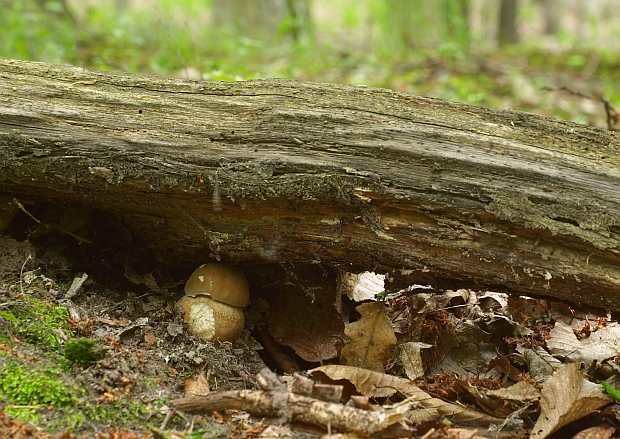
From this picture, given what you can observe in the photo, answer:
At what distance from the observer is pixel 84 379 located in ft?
7.13

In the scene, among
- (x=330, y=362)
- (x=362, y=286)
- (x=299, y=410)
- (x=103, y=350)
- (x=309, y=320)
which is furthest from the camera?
(x=362, y=286)

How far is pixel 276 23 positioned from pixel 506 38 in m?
6.33

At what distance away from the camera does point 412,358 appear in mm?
2879

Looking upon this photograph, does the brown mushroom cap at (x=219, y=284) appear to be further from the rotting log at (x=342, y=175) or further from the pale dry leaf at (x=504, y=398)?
the pale dry leaf at (x=504, y=398)

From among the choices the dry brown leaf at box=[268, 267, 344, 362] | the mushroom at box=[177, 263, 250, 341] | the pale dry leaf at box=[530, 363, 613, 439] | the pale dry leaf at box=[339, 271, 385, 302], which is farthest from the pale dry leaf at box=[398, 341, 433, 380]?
the mushroom at box=[177, 263, 250, 341]

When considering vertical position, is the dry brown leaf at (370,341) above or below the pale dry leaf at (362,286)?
above

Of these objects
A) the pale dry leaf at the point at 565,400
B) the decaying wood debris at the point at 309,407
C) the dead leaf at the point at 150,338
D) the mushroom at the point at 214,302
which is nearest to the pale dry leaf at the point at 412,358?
the pale dry leaf at the point at 565,400

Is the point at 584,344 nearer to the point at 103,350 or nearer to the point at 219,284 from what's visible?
the point at 219,284

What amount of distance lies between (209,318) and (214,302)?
0.09 metres

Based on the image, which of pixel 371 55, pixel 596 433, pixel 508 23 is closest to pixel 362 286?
pixel 596 433

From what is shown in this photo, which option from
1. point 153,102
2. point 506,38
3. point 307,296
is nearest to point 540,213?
point 307,296

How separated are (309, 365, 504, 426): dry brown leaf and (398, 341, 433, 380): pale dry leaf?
23 cm

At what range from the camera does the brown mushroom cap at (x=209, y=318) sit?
9.32 ft

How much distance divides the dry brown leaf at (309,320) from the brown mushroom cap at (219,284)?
30cm
